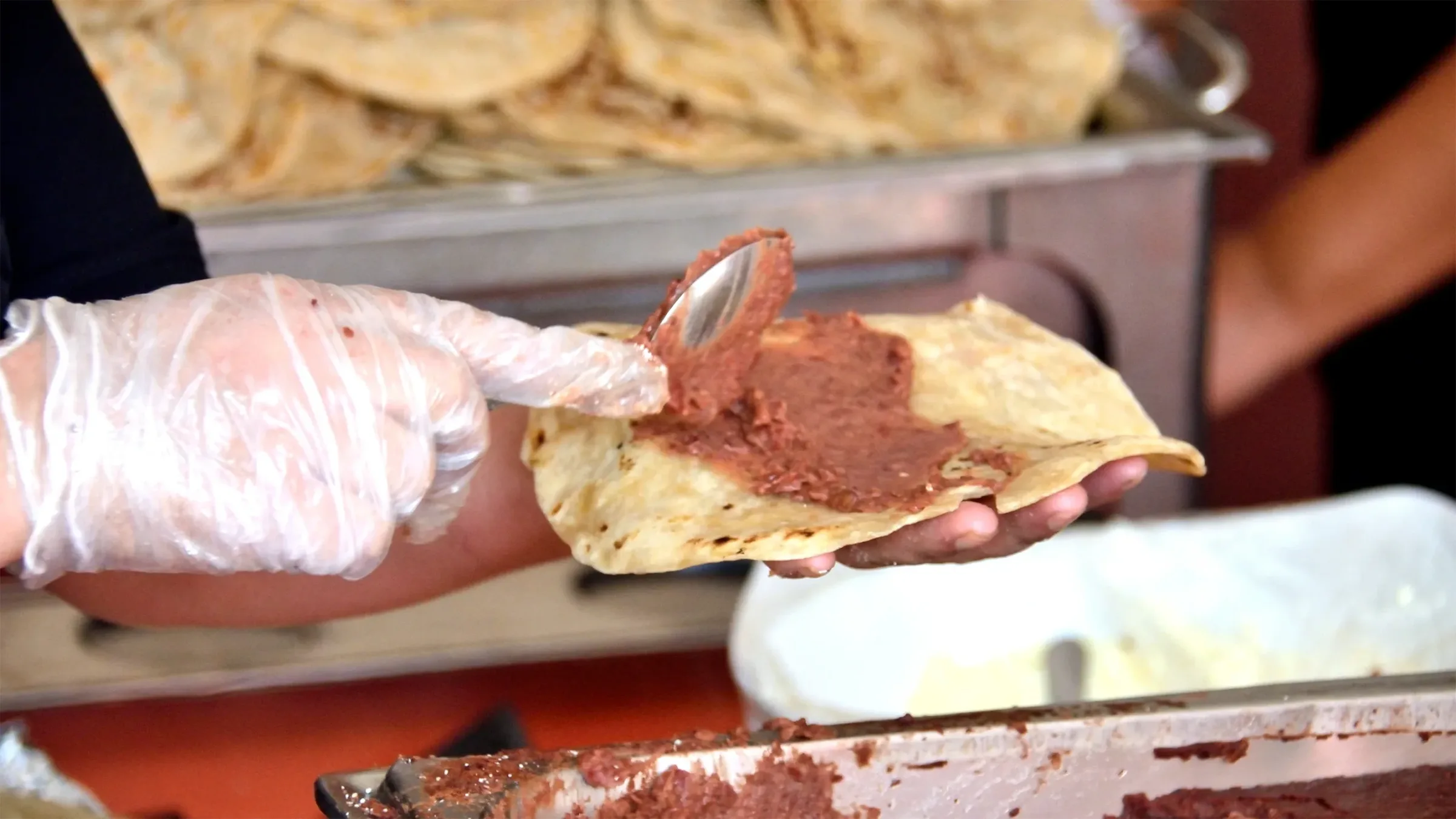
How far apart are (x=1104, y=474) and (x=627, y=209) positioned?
80cm

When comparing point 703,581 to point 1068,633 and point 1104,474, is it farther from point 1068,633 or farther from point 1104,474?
point 1104,474

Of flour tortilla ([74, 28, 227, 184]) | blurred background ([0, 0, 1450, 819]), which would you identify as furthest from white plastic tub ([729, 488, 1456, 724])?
flour tortilla ([74, 28, 227, 184])

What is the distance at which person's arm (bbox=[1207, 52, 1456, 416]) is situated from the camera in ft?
5.22

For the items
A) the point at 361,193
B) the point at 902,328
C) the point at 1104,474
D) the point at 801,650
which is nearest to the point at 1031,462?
the point at 1104,474

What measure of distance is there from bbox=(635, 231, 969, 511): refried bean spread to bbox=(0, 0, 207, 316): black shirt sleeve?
1.48 feet

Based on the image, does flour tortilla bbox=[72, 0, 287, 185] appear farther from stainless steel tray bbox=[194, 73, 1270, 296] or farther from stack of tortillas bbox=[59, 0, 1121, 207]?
stainless steel tray bbox=[194, 73, 1270, 296]

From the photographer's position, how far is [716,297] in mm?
884

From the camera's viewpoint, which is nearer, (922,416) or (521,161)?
(922,416)

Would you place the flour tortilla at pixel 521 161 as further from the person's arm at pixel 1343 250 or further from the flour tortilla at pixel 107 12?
the person's arm at pixel 1343 250

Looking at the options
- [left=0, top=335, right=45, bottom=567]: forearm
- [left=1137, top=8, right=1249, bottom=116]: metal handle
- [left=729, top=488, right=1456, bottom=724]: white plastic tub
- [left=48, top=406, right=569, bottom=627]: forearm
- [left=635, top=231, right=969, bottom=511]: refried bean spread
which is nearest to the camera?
[left=0, top=335, right=45, bottom=567]: forearm

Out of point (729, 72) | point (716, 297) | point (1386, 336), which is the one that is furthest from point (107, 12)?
point (1386, 336)

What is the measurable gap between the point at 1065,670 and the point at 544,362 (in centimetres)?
79

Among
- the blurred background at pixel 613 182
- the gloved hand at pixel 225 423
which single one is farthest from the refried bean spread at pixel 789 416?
the blurred background at pixel 613 182

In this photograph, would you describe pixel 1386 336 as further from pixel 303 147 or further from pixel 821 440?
pixel 303 147
